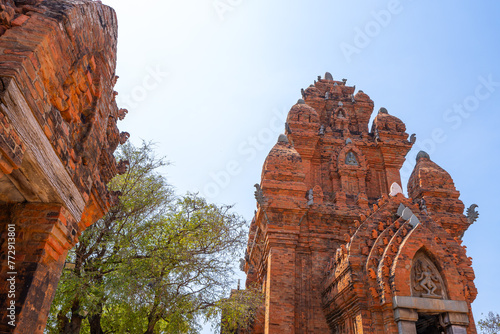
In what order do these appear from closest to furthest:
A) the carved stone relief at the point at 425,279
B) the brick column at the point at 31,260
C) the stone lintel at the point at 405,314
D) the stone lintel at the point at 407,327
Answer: the brick column at the point at 31,260
the stone lintel at the point at 407,327
the stone lintel at the point at 405,314
the carved stone relief at the point at 425,279

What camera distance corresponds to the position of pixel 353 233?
10.5m

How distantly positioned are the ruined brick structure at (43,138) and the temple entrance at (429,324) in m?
8.04

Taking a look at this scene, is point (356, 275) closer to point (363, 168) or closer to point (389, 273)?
point (389, 273)

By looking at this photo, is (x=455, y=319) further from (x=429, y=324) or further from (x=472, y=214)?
(x=472, y=214)

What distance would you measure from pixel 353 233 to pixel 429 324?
288cm

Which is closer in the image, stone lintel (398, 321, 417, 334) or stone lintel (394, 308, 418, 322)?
stone lintel (398, 321, 417, 334)

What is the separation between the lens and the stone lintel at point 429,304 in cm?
853

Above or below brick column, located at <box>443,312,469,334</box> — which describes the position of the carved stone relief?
above

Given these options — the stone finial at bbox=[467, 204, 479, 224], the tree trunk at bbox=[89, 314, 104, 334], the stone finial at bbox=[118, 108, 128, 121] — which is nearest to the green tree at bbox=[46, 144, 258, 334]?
the tree trunk at bbox=[89, 314, 104, 334]

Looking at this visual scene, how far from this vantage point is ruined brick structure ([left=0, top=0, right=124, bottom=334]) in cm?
378

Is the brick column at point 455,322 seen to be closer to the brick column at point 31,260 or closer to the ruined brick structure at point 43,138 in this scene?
the ruined brick structure at point 43,138
